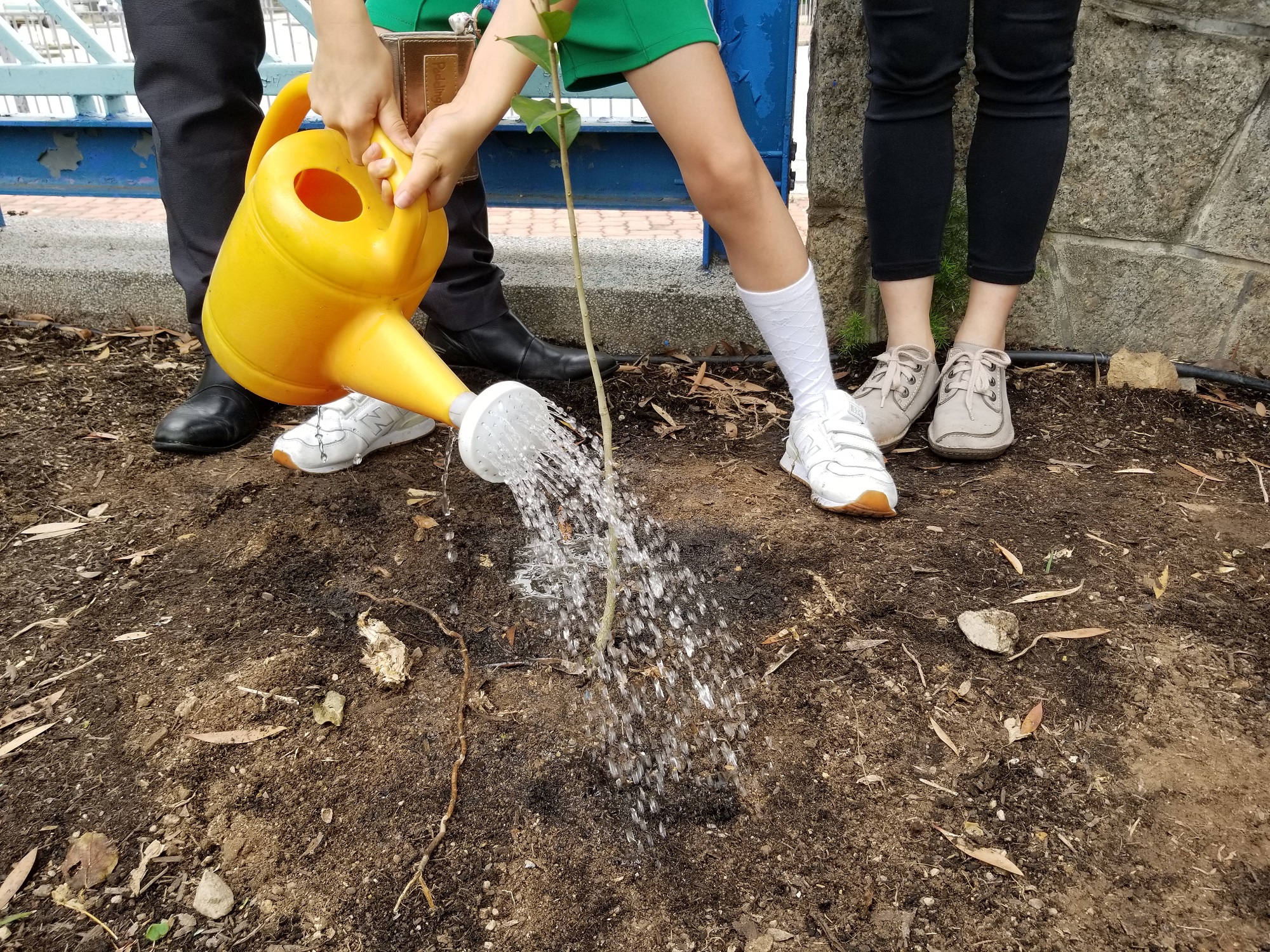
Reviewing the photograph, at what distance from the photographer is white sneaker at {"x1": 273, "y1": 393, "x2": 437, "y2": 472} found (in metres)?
1.82

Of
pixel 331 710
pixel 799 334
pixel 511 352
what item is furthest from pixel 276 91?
pixel 331 710

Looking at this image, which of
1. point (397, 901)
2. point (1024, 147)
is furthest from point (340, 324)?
point (1024, 147)

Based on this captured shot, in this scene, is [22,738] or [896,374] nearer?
[22,738]

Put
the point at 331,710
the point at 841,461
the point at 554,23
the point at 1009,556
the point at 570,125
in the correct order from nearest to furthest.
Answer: the point at 554,23
the point at 570,125
the point at 331,710
the point at 1009,556
the point at 841,461

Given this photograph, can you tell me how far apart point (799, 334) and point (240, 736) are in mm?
1204

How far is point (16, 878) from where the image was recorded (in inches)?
41.1

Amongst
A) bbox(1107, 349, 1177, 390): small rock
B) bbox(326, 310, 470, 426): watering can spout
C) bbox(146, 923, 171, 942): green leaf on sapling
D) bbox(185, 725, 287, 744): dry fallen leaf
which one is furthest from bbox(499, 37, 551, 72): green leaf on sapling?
bbox(1107, 349, 1177, 390): small rock

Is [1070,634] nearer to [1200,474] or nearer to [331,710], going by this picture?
[1200,474]

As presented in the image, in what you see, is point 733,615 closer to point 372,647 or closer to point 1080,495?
point 372,647

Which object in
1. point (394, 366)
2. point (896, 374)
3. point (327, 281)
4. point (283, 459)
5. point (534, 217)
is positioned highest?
point (327, 281)

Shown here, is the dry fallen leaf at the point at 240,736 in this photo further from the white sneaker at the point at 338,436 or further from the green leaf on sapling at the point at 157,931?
the white sneaker at the point at 338,436

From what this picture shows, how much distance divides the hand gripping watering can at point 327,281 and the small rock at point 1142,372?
5.44 feet

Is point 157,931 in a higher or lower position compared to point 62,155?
lower

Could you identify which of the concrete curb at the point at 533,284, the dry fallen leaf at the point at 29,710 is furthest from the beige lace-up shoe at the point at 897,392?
the dry fallen leaf at the point at 29,710
